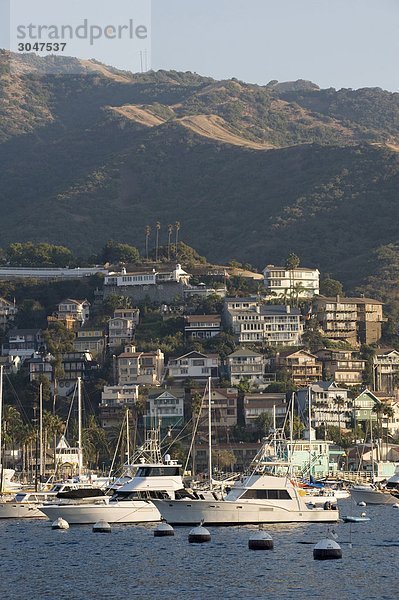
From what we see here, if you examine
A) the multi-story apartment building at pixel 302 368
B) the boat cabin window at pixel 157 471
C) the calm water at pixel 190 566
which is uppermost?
the multi-story apartment building at pixel 302 368

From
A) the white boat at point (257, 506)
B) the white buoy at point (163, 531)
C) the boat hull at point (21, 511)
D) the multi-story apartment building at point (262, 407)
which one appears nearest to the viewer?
the white buoy at point (163, 531)

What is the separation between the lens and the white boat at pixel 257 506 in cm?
9844

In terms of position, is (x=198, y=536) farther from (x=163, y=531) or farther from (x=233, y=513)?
(x=233, y=513)

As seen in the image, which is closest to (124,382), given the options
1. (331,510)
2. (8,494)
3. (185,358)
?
(185,358)

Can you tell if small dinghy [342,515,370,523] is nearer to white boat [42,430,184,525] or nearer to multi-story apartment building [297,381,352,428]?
white boat [42,430,184,525]

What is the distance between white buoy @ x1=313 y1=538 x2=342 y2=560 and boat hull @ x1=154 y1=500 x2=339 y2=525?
13419 mm

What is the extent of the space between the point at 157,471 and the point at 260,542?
63.9 feet

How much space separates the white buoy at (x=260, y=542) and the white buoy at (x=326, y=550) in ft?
12.8

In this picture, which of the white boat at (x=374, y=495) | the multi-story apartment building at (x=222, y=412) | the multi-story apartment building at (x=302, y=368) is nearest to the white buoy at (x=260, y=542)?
the white boat at (x=374, y=495)

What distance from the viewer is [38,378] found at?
192 meters

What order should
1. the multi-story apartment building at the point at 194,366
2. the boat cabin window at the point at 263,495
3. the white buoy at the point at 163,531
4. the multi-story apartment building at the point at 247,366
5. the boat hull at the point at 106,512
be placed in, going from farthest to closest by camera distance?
the multi-story apartment building at the point at 247,366 < the multi-story apartment building at the point at 194,366 < the boat hull at the point at 106,512 < the boat cabin window at the point at 263,495 < the white buoy at the point at 163,531

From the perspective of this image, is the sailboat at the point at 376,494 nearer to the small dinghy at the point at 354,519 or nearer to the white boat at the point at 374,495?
the white boat at the point at 374,495

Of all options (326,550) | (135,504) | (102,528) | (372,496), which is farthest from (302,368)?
(326,550)

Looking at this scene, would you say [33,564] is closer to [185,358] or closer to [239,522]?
[239,522]
